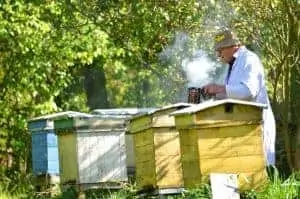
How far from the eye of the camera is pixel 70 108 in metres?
17.4

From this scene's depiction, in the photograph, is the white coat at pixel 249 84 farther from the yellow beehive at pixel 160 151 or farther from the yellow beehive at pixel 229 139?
the yellow beehive at pixel 160 151

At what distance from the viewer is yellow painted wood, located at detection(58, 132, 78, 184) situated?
8.26 m

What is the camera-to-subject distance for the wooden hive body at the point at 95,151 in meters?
8.18

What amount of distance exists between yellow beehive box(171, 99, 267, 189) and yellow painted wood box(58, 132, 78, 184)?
299 cm

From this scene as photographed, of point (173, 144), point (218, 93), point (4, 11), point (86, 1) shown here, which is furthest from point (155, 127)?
point (4, 11)

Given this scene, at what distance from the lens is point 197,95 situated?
616cm

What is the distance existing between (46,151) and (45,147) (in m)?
0.07

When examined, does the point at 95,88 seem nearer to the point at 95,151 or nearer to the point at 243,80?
the point at 95,151

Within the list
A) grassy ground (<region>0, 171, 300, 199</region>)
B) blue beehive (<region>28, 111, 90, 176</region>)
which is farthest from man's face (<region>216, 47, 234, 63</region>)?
A: blue beehive (<region>28, 111, 90, 176</region>)

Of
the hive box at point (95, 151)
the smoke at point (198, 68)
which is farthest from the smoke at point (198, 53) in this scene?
the hive box at point (95, 151)

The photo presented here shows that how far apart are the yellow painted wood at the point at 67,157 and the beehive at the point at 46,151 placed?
837 millimetres

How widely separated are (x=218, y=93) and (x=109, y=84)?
20.7 m

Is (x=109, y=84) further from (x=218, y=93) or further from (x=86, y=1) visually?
(x=218, y=93)

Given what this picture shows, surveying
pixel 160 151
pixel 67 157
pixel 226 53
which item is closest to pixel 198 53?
pixel 67 157
